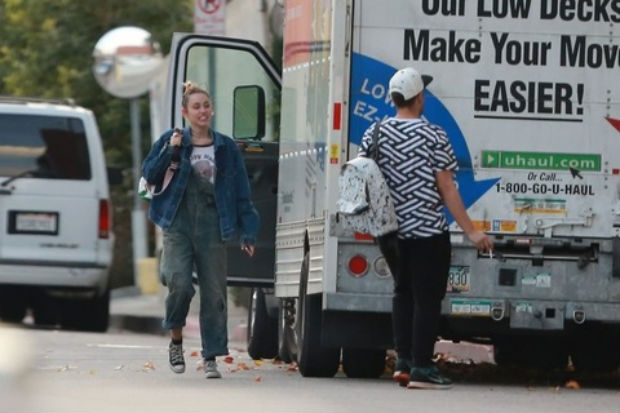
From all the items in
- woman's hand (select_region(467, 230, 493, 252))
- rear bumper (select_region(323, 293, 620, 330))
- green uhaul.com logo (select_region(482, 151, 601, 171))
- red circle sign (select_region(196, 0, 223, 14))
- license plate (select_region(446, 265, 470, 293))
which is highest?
red circle sign (select_region(196, 0, 223, 14))

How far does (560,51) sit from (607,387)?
2101 millimetres

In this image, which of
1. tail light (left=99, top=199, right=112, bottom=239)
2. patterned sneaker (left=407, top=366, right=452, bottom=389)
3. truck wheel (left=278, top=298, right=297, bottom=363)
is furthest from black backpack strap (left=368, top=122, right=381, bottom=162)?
tail light (left=99, top=199, right=112, bottom=239)

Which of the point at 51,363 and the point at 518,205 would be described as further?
the point at 51,363

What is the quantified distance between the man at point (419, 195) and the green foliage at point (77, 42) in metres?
22.7

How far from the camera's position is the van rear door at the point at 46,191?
20922mm

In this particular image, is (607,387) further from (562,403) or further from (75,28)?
(75,28)

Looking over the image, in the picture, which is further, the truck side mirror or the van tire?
the van tire

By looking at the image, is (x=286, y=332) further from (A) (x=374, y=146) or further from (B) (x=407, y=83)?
(B) (x=407, y=83)

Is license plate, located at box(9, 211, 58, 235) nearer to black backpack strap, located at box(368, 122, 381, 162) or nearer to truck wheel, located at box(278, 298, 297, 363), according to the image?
truck wheel, located at box(278, 298, 297, 363)

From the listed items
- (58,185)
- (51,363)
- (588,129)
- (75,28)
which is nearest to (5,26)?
(75,28)

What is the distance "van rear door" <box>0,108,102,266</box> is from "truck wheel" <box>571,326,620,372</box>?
7714 millimetres

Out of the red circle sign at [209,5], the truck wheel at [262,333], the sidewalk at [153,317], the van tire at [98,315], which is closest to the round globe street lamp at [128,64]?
the sidewalk at [153,317]

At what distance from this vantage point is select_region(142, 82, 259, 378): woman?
12695 mm

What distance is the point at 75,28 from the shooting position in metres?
34.8
